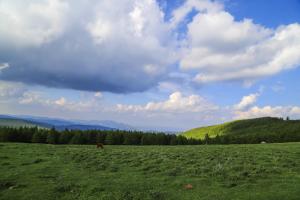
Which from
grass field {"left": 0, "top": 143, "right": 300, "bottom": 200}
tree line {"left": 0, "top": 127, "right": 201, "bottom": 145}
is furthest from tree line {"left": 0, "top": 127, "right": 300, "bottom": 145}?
grass field {"left": 0, "top": 143, "right": 300, "bottom": 200}

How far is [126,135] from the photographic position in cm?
12225

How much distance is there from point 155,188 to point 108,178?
4744 millimetres

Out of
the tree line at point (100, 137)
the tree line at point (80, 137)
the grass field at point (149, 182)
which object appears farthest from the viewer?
the tree line at point (100, 137)

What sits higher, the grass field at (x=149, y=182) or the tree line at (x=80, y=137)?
the tree line at (x=80, y=137)

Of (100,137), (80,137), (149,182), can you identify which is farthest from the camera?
(100,137)

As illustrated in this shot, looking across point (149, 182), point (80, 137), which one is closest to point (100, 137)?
point (80, 137)

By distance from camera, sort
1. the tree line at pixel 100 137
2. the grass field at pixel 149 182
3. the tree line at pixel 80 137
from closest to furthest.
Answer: the grass field at pixel 149 182, the tree line at pixel 80 137, the tree line at pixel 100 137

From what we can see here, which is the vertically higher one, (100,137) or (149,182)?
(100,137)

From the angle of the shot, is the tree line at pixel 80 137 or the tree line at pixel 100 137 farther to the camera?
the tree line at pixel 100 137

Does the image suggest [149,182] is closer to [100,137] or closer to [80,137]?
[80,137]

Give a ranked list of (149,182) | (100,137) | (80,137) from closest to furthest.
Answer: (149,182) < (80,137) < (100,137)

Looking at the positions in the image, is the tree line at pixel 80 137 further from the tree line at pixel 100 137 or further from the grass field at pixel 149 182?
the grass field at pixel 149 182

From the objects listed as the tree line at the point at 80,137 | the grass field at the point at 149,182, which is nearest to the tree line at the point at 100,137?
the tree line at the point at 80,137

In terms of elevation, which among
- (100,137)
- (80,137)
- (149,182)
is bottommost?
(149,182)
